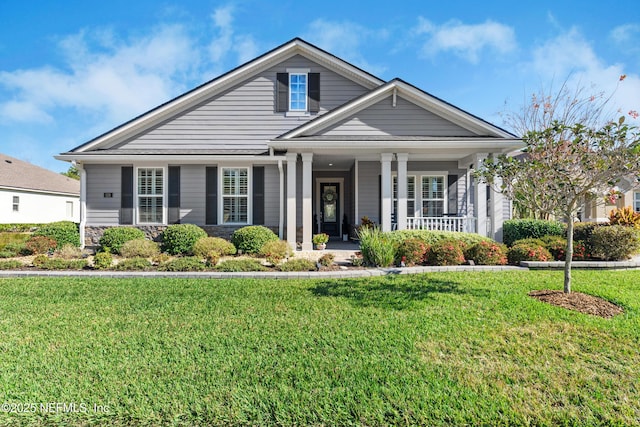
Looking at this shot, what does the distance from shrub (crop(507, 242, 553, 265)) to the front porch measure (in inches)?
78.2

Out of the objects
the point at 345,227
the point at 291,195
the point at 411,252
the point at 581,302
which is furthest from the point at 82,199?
the point at 581,302

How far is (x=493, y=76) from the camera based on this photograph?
39.4 ft

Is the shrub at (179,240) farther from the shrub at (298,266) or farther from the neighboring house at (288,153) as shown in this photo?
the shrub at (298,266)

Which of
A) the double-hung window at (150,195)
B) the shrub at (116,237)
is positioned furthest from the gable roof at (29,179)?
the shrub at (116,237)

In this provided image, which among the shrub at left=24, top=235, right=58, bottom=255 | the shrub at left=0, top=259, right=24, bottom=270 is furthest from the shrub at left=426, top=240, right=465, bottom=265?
the shrub at left=24, top=235, right=58, bottom=255

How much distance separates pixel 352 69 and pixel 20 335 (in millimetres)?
11752

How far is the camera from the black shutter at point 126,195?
11.0m

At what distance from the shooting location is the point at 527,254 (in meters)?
7.52

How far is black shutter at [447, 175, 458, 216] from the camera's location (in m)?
12.1

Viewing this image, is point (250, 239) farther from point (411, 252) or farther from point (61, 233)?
point (61, 233)

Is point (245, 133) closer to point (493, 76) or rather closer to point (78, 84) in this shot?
point (493, 76)

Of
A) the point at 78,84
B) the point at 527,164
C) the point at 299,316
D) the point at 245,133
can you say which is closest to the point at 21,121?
the point at 78,84

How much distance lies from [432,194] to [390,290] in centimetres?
787

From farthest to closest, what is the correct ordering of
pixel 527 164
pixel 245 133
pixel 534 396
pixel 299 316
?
pixel 245 133 < pixel 527 164 < pixel 299 316 < pixel 534 396
